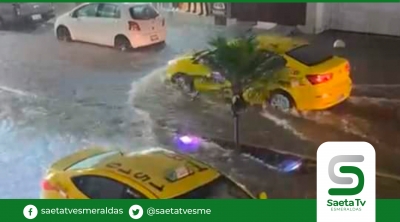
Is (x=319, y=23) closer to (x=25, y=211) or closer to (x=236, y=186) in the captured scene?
(x=236, y=186)

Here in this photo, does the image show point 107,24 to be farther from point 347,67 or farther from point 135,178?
point 347,67

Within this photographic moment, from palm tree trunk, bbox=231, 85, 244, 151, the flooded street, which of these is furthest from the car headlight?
palm tree trunk, bbox=231, 85, 244, 151

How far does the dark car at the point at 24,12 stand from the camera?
238 cm

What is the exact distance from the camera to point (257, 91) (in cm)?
239

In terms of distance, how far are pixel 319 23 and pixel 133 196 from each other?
90 cm

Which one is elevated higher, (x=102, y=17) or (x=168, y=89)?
(x=102, y=17)

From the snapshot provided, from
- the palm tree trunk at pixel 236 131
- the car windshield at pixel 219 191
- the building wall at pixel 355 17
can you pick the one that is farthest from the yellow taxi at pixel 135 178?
the building wall at pixel 355 17

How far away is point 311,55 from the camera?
2432 millimetres

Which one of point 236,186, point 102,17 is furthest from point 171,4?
point 236,186

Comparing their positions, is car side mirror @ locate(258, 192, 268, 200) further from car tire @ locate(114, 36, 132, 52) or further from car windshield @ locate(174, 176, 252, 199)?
car tire @ locate(114, 36, 132, 52)

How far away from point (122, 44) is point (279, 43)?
58 centimetres

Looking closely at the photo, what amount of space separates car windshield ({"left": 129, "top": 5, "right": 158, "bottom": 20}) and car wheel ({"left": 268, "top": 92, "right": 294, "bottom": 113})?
52 centimetres

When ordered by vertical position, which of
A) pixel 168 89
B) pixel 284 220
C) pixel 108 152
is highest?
pixel 168 89

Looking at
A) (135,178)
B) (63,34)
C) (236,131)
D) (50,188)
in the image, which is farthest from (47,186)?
(236,131)
